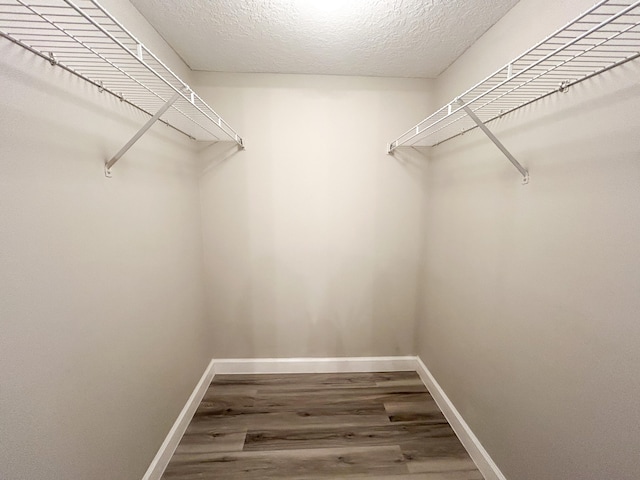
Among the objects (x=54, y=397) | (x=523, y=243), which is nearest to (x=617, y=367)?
(x=523, y=243)

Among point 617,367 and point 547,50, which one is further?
point 547,50

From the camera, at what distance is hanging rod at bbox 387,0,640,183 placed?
1.96ft

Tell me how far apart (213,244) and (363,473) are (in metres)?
1.70

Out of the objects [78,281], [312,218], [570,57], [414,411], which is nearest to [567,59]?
[570,57]

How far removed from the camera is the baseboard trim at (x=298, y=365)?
1984 millimetres

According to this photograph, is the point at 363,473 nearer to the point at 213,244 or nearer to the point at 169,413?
the point at 169,413

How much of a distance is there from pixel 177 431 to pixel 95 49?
191 cm

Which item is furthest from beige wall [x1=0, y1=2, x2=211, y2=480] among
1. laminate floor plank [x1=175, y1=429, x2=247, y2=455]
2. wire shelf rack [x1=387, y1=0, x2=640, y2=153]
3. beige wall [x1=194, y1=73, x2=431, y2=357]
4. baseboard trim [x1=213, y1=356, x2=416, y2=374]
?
wire shelf rack [x1=387, y1=0, x2=640, y2=153]

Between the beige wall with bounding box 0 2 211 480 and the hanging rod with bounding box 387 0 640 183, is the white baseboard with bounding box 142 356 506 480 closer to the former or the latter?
the beige wall with bounding box 0 2 211 480

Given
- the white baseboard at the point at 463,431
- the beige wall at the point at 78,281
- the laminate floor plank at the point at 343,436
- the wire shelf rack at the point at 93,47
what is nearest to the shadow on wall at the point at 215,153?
the wire shelf rack at the point at 93,47

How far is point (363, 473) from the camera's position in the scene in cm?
127

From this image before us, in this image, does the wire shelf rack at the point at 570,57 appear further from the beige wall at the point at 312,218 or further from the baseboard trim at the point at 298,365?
the baseboard trim at the point at 298,365

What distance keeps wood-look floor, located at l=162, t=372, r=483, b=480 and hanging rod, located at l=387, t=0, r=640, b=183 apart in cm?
159

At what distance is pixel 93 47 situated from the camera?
0.88 meters
